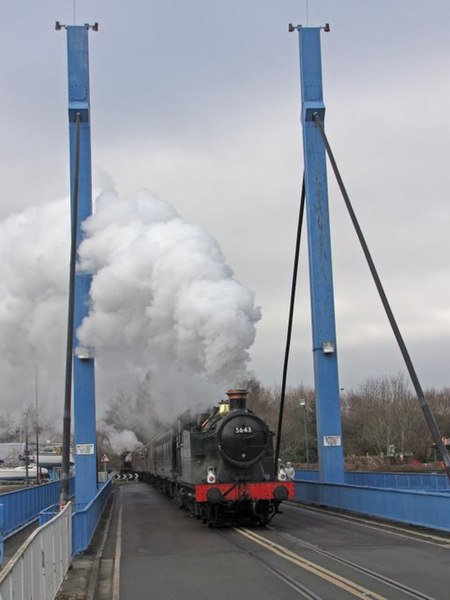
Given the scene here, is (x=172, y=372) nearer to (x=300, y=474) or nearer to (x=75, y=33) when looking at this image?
(x=75, y=33)

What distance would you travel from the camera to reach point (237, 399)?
17297 mm

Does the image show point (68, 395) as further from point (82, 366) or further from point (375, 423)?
point (375, 423)

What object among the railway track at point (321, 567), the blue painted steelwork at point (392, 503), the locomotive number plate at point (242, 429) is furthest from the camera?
the locomotive number plate at point (242, 429)

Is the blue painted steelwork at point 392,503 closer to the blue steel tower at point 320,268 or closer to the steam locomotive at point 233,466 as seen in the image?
the blue steel tower at point 320,268

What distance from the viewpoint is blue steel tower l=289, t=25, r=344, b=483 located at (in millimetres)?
24281

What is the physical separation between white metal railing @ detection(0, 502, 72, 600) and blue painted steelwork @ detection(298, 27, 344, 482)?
1385cm

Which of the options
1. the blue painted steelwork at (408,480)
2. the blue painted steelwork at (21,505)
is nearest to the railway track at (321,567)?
the blue painted steelwork at (21,505)

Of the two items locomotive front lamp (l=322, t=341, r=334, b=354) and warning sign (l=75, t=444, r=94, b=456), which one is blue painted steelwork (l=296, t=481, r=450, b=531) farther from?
warning sign (l=75, t=444, r=94, b=456)

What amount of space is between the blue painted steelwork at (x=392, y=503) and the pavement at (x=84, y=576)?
21.7ft

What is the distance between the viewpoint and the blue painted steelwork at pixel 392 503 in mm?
14789

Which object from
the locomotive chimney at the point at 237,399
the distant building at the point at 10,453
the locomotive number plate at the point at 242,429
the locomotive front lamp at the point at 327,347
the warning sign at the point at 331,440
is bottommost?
the distant building at the point at 10,453

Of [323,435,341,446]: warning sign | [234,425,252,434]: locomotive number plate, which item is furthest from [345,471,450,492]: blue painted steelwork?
[234,425,252,434]: locomotive number plate

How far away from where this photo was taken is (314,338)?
81.2ft

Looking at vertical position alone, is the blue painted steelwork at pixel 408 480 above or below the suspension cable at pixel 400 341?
below
